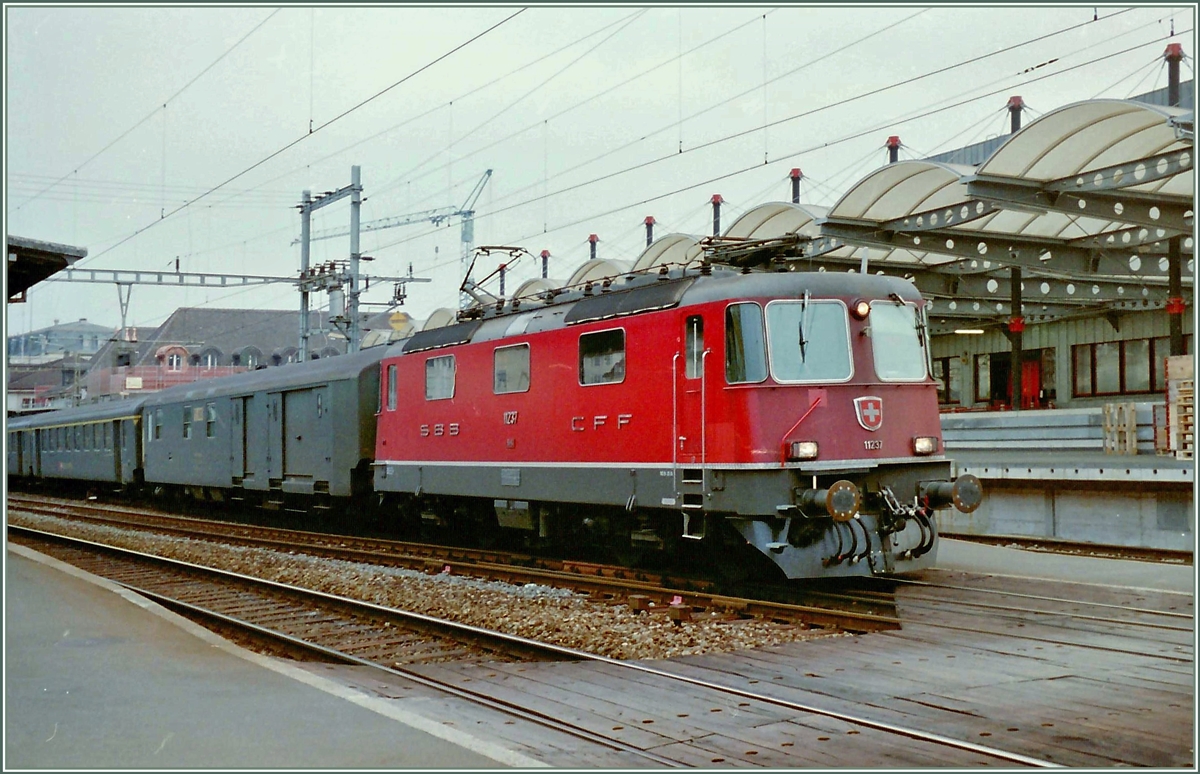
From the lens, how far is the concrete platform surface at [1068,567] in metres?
13.1

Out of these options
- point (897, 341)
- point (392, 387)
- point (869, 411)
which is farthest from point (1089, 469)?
point (392, 387)

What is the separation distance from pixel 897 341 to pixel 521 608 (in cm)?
521

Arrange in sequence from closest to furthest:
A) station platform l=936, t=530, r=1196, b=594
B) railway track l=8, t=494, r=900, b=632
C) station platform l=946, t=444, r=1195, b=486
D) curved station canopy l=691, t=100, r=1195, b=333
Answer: railway track l=8, t=494, r=900, b=632 → station platform l=936, t=530, r=1196, b=594 → station platform l=946, t=444, r=1195, b=486 → curved station canopy l=691, t=100, r=1195, b=333

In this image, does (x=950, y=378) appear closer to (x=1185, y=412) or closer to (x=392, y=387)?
(x=1185, y=412)

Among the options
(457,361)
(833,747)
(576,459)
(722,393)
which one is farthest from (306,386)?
(833,747)

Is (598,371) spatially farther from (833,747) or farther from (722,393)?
(833,747)

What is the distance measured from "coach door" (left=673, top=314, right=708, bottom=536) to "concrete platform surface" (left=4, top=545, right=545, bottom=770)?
5.27 meters

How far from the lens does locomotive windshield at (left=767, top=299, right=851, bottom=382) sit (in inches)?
479

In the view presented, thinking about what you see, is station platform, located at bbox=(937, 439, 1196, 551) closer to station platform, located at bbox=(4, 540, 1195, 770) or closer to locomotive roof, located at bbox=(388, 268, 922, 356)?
locomotive roof, located at bbox=(388, 268, 922, 356)

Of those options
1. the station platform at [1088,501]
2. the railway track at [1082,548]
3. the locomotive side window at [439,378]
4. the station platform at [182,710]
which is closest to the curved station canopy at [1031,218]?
the station platform at [1088,501]

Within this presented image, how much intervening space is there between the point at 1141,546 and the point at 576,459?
28.6 feet

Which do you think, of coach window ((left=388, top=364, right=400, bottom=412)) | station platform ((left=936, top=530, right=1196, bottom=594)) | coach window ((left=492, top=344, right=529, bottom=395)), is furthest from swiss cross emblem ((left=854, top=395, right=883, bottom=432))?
coach window ((left=388, top=364, right=400, bottom=412))

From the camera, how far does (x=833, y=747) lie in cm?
650

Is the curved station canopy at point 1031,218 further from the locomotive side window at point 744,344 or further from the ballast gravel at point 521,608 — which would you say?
the ballast gravel at point 521,608
